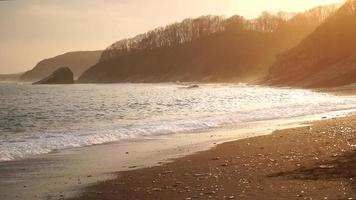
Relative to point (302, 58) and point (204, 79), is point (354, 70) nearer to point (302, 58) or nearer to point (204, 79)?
point (302, 58)

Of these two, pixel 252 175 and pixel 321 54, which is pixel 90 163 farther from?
pixel 321 54

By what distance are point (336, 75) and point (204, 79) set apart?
102888mm

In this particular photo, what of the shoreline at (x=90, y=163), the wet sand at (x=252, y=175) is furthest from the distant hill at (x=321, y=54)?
the wet sand at (x=252, y=175)

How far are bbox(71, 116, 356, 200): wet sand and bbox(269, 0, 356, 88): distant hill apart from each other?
242 ft

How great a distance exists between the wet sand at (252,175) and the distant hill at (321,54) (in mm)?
73638

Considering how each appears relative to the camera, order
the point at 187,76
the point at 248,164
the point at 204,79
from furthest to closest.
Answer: the point at 187,76
the point at 204,79
the point at 248,164

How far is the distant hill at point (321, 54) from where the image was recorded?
308 feet

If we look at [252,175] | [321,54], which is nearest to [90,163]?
[252,175]

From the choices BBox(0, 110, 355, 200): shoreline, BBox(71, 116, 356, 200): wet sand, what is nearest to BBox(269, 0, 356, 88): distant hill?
BBox(0, 110, 355, 200): shoreline

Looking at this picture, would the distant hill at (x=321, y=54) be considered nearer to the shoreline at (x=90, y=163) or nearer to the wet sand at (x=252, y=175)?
the shoreline at (x=90, y=163)

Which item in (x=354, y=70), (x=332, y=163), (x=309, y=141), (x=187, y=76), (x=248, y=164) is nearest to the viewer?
(x=332, y=163)

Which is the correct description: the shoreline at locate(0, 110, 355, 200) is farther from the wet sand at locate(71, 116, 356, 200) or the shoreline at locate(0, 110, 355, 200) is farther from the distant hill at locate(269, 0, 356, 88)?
the distant hill at locate(269, 0, 356, 88)

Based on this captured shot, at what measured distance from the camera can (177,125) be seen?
27.3 metres

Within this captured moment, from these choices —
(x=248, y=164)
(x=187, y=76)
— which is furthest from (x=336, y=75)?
(x=187, y=76)
